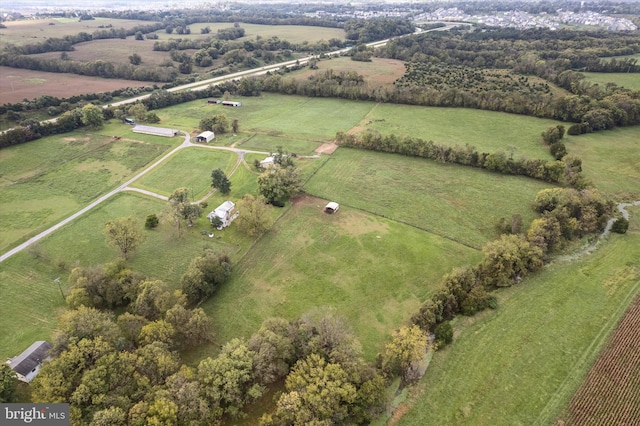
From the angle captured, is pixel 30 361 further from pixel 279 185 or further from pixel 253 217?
pixel 279 185

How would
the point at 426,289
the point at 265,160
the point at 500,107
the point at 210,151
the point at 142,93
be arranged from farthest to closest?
the point at 142,93 < the point at 500,107 < the point at 210,151 < the point at 265,160 < the point at 426,289

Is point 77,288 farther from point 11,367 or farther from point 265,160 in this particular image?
point 265,160

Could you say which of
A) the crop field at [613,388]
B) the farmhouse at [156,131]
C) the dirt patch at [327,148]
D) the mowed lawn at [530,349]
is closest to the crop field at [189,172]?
→ the farmhouse at [156,131]

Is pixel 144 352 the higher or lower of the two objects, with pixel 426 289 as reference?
higher

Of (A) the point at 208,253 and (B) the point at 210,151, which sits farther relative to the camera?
(B) the point at 210,151

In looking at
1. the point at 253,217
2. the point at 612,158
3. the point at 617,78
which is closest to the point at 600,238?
the point at 612,158

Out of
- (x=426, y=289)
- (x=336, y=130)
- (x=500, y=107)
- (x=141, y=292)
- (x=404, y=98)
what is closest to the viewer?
(x=141, y=292)

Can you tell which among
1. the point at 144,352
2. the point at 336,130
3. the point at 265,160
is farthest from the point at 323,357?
the point at 336,130
